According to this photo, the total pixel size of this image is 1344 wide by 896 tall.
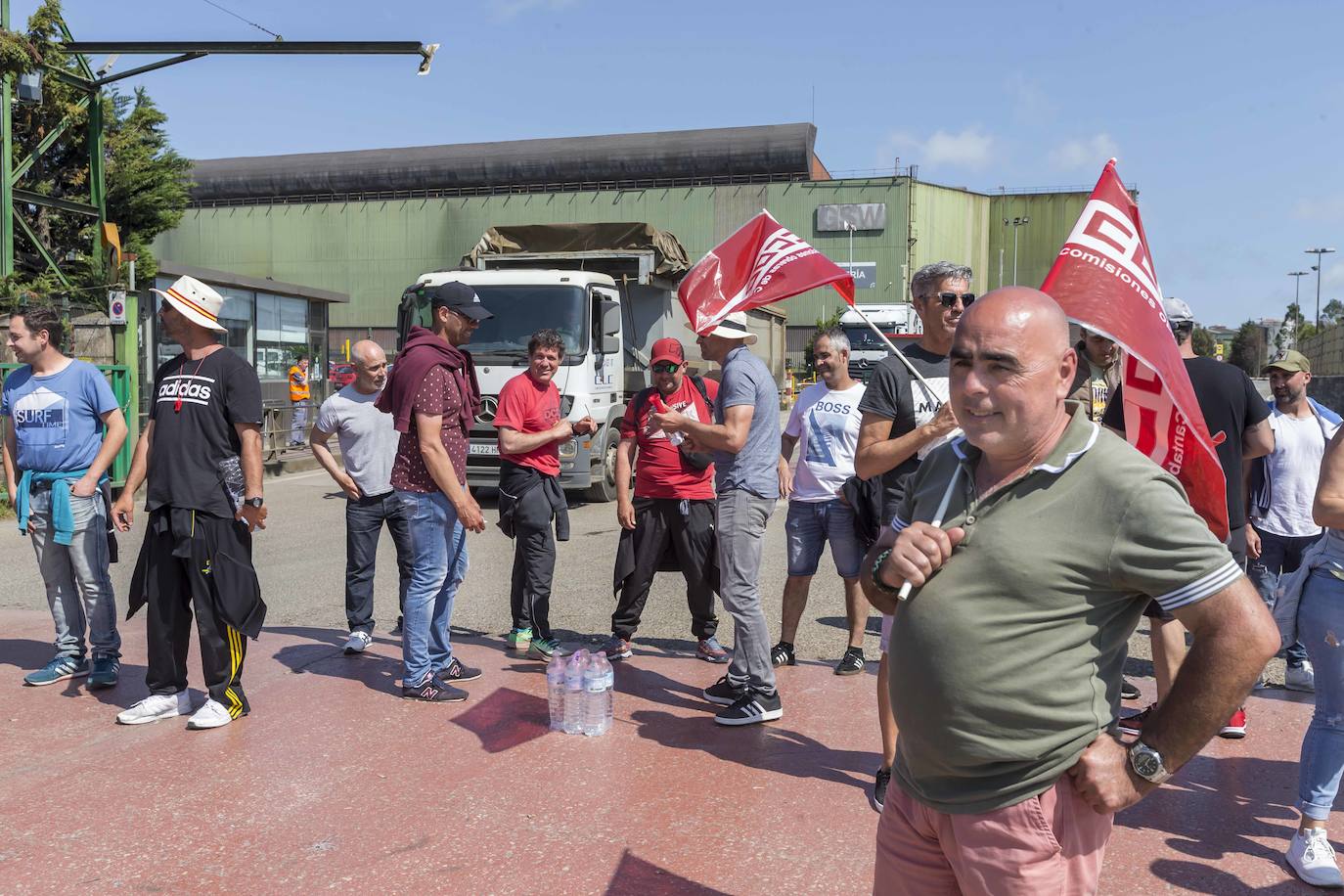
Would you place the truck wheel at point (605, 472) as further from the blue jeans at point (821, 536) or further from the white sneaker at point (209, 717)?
the white sneaker at point (209, 717)

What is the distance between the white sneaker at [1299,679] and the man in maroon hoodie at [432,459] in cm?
444

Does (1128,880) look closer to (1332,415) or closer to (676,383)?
(676,383)

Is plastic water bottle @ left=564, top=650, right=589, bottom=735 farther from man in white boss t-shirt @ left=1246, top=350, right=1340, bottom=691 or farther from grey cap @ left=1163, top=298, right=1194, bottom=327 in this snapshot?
man in white boss t-shirt @ left=1246, top=350, right=1340, bottom=691

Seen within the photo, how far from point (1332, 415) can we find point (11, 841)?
696 cm

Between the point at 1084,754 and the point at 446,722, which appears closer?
the point at 1084,754

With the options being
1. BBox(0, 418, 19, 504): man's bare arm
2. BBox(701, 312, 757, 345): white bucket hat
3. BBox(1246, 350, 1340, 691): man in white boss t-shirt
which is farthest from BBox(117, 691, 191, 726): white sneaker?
BBox(1246, 350, 1340, 691): man in white boss t-shirt

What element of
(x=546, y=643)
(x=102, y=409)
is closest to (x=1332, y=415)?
(x=546, y=643)

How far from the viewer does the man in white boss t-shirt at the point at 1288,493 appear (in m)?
6.08

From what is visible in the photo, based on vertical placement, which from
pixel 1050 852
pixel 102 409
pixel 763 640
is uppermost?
pixel 102 409

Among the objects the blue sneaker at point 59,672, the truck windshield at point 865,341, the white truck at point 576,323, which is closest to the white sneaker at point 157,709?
the blue sneaker at point 59,672

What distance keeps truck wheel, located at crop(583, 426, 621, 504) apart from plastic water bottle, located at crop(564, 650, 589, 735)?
7.98 meters

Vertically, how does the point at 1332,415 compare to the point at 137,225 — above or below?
below

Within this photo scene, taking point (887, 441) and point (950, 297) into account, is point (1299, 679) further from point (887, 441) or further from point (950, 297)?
point (950, 297)

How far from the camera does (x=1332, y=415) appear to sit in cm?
648
